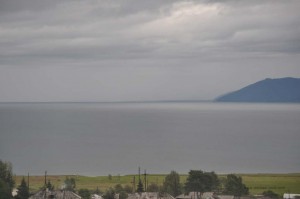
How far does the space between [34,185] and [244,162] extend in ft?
96.0

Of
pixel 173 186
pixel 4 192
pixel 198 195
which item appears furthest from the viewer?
pixel 173 186

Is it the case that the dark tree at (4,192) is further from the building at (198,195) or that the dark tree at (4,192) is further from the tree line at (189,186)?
the building at (198,195)

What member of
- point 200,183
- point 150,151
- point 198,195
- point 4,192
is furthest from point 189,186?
point 150,151

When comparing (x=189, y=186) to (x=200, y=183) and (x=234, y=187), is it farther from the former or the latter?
(x=234, y=187)

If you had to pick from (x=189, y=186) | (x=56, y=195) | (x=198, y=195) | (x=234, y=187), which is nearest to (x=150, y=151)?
(x=234, y=187)

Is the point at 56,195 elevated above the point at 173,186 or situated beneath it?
situated beneath

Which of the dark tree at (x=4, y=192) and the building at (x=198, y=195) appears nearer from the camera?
the dark tree at (x=4, y=192)

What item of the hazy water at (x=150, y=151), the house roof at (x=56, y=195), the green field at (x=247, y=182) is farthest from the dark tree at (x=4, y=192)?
the hazy water at (x=150, y=151)

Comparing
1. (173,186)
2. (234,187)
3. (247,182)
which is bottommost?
(234,187)

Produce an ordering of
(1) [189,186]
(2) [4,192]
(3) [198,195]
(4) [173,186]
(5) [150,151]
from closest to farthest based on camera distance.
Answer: (2) [4,192] → (3) [198,195] → (1) [189,186] → (4) [173,186] → (5) [150,151]

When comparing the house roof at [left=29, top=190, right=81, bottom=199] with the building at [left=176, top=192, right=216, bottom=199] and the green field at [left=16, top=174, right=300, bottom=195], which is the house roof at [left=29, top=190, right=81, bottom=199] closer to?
the building at [left=176, top=192, right=216, bottom=199]

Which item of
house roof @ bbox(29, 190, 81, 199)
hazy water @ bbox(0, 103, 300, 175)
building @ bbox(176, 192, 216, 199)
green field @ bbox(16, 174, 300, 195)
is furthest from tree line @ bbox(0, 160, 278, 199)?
hazy water @ bbox(0, 103, 300, 175)

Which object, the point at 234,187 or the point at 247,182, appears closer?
the point at 234,187

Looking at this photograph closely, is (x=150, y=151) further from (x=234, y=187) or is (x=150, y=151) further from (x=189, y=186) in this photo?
(x=189, y=186)
